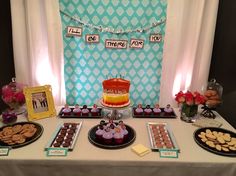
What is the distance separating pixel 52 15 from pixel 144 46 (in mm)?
846

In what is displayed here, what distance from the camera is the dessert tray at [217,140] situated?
3.85ft

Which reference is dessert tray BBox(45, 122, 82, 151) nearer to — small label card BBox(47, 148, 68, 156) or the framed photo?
small label card BBox(47, 148, 68, 156)

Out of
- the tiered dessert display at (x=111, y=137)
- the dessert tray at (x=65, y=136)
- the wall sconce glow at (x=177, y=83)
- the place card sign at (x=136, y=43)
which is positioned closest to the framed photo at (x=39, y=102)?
the dessert tray at (x=65, y=136)

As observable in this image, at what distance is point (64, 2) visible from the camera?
6.02 ft

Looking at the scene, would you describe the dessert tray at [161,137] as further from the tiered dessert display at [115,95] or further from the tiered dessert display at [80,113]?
the tiered dessert display at [80,113]

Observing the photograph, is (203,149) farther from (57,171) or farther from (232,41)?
(232,41)

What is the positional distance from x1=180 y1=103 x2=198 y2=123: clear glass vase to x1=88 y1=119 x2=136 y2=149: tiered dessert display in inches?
17.9

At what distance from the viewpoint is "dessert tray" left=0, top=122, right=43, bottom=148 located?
121 cm

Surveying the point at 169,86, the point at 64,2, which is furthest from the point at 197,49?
the point at 64,2

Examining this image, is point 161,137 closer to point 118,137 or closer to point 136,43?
point 118,137

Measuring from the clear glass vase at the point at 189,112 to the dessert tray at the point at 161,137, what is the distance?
0.58 ft

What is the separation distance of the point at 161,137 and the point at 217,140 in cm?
34

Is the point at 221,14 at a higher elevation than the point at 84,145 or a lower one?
higher

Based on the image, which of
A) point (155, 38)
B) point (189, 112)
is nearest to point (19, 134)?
point (189, 112)
